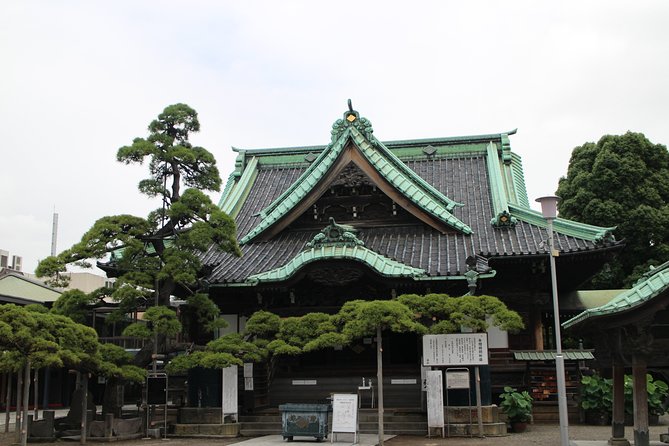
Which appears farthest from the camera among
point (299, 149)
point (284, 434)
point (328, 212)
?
point (299, 149)

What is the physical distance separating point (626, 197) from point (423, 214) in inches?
762

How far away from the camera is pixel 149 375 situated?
18.6 metres

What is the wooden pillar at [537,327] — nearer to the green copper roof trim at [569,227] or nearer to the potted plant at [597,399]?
the potted plant at [597,399]

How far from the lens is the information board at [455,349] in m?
18.5

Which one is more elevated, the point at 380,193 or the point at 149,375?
the point at 380,193

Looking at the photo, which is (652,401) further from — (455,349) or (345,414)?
(345,414)

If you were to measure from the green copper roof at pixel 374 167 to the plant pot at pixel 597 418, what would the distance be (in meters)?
6.83

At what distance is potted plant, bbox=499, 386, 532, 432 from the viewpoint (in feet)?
62.5

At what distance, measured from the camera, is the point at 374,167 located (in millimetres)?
23453

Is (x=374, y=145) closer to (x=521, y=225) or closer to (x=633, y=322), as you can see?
(x=521, y=225)

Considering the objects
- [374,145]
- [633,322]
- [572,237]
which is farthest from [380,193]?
[633,322]

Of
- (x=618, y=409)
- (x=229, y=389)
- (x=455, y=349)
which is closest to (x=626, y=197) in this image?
(x=455, y=349)

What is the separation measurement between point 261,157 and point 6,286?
15411 millimetres

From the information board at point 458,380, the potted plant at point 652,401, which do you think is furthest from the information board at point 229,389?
the potted plant at point 652,401
